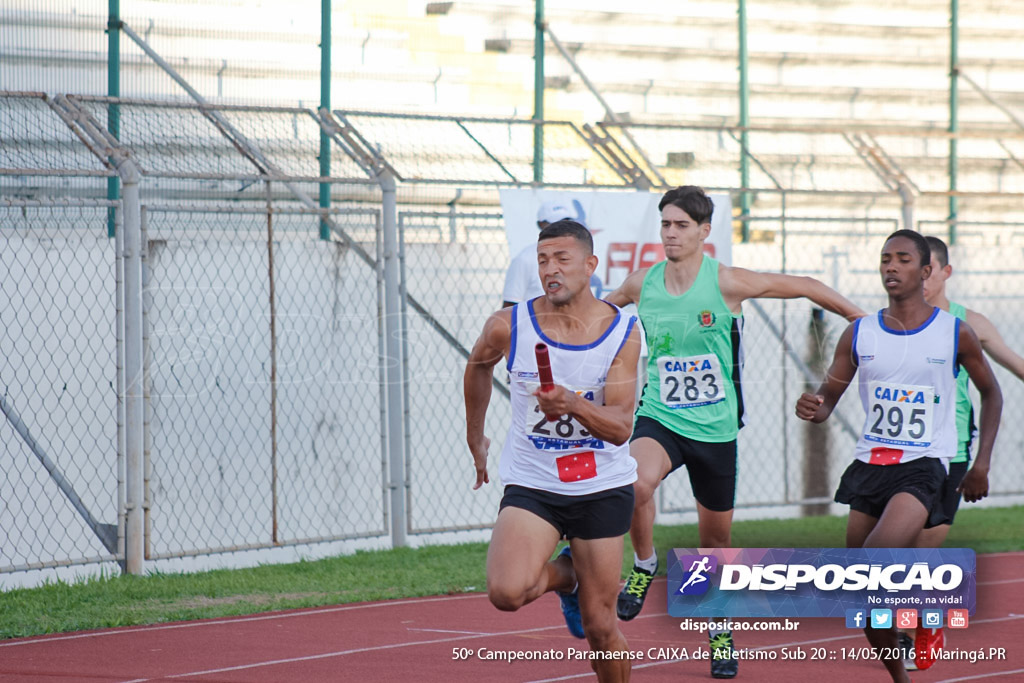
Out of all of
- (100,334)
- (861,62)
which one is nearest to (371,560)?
(100,334)

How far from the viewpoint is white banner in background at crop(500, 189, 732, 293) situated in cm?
1119

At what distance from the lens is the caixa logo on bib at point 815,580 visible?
6.38 meters

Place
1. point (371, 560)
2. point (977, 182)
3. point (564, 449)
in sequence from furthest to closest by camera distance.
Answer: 1. point (977, 182)
2. point (371, 560)
3. point (564, 449)

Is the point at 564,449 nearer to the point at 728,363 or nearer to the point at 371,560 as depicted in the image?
the point at 728,363

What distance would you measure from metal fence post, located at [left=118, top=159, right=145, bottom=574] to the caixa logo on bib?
4.11 meters

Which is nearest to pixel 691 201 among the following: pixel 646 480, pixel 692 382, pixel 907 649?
pixel 692 382

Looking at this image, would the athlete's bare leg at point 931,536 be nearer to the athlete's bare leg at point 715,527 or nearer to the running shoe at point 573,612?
the athlete's bare leg at point 715,527

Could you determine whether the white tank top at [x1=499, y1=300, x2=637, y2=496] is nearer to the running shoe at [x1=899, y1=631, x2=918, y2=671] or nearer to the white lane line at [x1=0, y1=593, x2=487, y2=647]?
the running shoe at [x1=899, y1=631, x2=918, y2=671]

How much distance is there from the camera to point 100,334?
10.1 meters

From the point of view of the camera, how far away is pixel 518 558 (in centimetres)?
560

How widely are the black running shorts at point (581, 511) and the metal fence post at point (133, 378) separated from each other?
4.90m

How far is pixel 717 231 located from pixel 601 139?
4.42 ft

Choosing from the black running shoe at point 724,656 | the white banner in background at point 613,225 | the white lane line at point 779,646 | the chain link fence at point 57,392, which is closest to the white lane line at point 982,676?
the white lane line at point 779,646

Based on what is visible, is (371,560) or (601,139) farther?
(601,139)
